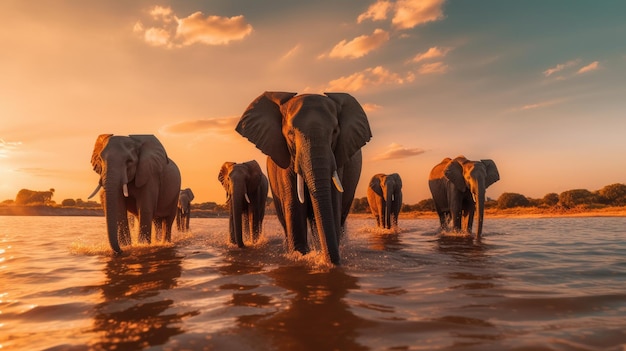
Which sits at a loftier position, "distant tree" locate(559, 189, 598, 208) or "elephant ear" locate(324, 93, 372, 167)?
"elephant ear" locate(324, 93, 372, 167)

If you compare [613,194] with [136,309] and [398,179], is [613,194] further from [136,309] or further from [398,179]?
[136,309]

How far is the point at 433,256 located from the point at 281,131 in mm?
3819

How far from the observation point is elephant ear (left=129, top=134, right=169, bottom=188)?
35.1ft

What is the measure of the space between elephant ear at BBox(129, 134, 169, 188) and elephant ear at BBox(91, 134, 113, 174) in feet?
2.28

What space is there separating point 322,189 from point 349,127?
1709mm

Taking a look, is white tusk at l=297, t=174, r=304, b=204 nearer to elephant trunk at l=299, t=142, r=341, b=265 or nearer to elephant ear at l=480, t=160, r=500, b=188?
elephant trunk at l=299, t=142, r=341, b=265

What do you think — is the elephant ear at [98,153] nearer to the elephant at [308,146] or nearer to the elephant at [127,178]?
the elephant at [127,178]

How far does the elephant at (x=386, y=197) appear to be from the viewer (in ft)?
61.0

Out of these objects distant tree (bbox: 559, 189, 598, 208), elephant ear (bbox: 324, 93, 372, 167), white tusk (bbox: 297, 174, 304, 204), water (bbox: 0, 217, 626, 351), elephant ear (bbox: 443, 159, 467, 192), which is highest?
elephant ear (bbox: 324, 93, 372, 167)

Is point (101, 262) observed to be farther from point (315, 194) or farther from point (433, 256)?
point (433, 256)

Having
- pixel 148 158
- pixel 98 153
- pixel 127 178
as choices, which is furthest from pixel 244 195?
pixel 98 153

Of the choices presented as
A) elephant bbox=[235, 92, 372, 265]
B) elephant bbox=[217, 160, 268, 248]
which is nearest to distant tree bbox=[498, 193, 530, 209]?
elephant bbox=[217, 160, 268, 248]

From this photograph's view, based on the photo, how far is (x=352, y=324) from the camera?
131 inches

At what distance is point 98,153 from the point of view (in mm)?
10898
